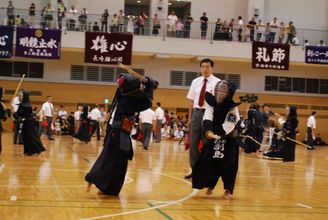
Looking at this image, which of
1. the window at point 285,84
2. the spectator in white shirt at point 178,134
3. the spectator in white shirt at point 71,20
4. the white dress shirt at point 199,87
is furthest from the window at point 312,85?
the white dress shirt at point 199,87

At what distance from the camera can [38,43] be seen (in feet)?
87.1

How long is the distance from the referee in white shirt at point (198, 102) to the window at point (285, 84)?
27814mm

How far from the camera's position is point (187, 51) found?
31.9 metres

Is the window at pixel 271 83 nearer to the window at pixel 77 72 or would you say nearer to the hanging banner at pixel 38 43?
the window at pixel 77 72

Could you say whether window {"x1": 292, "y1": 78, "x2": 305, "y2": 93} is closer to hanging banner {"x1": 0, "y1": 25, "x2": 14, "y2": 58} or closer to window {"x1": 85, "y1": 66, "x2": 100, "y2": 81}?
window {"x1": 85, "y1": 66, "x2": 100, "y2": 81}

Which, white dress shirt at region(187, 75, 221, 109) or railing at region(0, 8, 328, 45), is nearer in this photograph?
white dress shirt at region(187, 75, 221, 109)

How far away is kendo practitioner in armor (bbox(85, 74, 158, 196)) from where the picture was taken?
7.44m

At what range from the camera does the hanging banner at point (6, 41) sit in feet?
87.2

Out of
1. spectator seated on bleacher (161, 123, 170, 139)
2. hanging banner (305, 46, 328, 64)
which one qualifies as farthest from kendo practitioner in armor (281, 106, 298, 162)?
spectator seated on bleacher (161, 123, 170, 139)

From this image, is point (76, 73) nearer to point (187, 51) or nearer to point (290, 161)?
point (187, 51)

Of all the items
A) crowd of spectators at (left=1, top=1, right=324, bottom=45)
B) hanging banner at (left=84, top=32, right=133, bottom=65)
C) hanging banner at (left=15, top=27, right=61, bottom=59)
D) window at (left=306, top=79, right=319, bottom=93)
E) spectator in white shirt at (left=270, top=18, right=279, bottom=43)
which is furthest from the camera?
window at (left=306, top=79, right=319, bottom=93)

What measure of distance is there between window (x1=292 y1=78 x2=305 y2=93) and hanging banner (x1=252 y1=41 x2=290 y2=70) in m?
8.35

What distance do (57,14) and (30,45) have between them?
4.46 metres

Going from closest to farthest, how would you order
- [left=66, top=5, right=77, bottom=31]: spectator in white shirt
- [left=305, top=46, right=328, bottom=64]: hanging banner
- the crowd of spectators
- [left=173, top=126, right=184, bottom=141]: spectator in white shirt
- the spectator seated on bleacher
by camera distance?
[left=305, top=46, right=328, bottom=64]: hanging banner < the crowd of spectators < [left=66, top=5, right=77, bottom=31]: spectator in white shirt < [left=173, top=126, right=184, bottom=141]: spectator in white shirt < the spectator seated on bleacher
